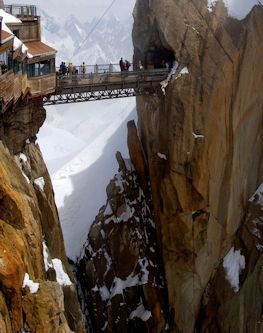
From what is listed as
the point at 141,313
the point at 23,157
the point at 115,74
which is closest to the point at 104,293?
the point at 141,313

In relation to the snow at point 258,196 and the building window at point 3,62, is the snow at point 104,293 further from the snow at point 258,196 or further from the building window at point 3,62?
the building window at point 3,62

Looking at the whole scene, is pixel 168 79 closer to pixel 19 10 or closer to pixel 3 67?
pixel 19 10

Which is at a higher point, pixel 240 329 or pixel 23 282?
pixel 23 282

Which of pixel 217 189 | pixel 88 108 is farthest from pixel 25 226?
pixel 88 108

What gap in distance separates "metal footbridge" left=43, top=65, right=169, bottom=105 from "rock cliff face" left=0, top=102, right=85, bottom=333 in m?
2.01

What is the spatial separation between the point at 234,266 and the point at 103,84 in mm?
16043

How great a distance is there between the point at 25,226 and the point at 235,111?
19860mm

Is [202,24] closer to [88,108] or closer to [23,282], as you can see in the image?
[23,282]

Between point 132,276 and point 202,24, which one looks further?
point 132,276

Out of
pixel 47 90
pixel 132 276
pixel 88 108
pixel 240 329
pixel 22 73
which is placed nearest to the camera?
pixel 22 73

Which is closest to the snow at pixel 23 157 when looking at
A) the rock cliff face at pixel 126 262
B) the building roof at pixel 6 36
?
the building roof at pixel 6 36

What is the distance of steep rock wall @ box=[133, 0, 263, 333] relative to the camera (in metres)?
40.6

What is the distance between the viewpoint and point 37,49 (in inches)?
1444

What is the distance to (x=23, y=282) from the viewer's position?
78.3ft
